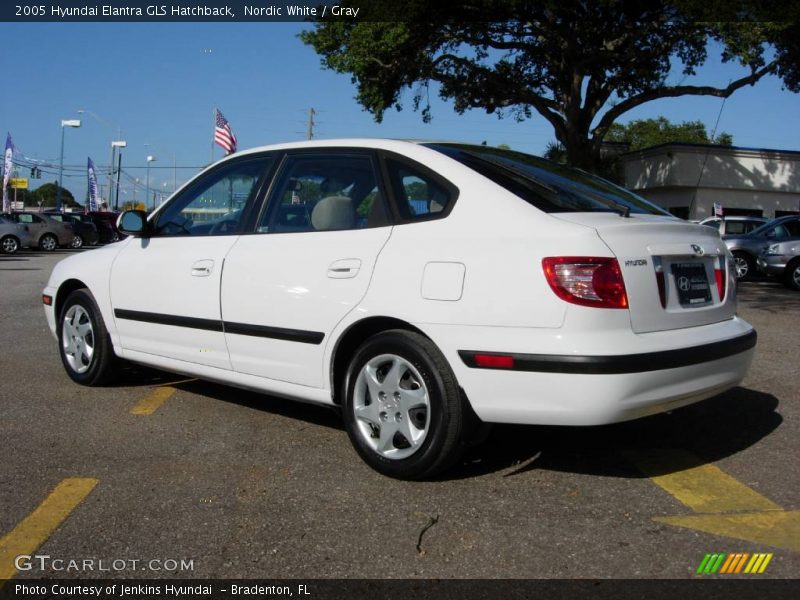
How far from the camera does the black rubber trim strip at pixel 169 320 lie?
462 cm

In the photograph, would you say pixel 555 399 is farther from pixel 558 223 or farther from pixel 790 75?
pixel 790 75

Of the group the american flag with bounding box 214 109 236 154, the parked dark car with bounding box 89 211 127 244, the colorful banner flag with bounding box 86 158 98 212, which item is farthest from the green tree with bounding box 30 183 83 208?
the american flag with bounding box 214 109 236 154

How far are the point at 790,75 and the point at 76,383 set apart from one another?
68.9 feet

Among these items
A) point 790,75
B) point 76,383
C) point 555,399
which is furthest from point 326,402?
point 790,75

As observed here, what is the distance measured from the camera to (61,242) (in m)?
29.1

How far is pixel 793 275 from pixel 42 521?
660 inches

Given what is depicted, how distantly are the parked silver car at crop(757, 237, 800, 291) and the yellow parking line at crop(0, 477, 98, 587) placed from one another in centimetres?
1629

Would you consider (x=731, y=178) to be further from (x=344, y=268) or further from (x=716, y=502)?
(x=344, y=268)

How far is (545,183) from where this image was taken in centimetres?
405

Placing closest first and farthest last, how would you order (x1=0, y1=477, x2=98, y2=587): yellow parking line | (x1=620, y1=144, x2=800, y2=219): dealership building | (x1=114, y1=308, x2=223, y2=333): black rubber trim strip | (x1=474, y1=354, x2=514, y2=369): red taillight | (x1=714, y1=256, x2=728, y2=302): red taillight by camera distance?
(x1=0, y1=477, x2=98, y2=587): yellow parking line
(x1=474, y1=354, x2=514, y2=369): red taillight
(x1=714, y1=256, x2=728, y2=302): red taillight
(x1=114, y1=308, x2=223, y2=333): black rubber trim strip
(x1=620, y1=144, x2=800, y2=219): dealership building

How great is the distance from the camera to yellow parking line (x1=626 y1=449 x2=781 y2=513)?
3590 millimetres

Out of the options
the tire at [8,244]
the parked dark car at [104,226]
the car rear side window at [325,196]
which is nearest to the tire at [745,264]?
the car rear side window at [325,196]

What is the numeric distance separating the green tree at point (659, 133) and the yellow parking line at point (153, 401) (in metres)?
67.1

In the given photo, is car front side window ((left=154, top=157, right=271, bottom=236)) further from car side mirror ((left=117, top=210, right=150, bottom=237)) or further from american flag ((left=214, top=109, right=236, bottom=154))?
american flag ((left=214, top=109, right=236, bottom=154))
